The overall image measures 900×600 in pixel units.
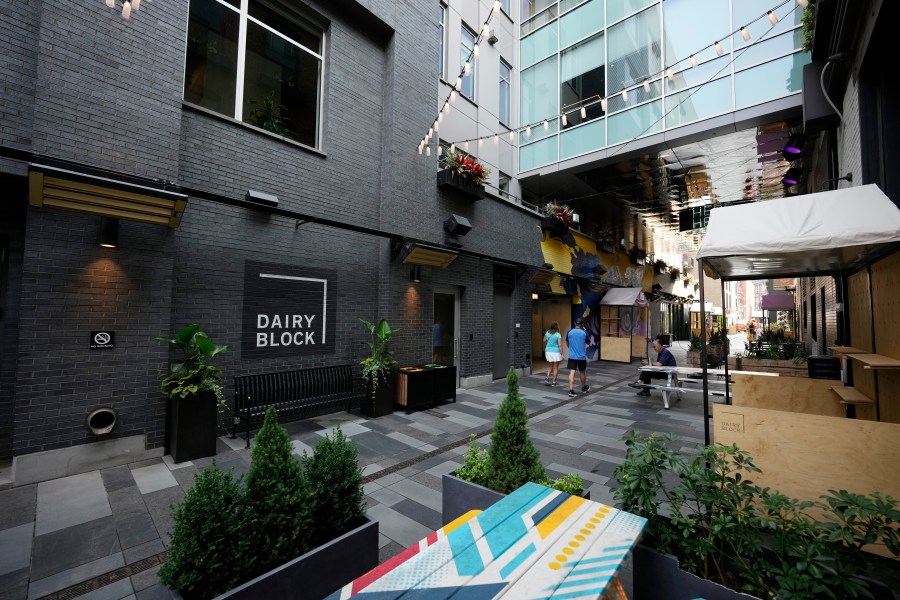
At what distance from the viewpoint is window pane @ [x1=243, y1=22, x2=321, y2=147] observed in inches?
282

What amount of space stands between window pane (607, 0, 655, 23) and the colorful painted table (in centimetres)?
1386

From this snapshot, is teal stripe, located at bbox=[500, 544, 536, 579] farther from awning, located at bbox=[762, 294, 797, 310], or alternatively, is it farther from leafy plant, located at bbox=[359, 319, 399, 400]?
awning, located at bbox=[762, 294, 797, 310]

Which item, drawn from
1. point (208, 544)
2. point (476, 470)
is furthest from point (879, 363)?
point (208, 544)

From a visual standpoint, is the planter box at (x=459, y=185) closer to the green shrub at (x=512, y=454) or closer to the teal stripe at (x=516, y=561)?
the green shrub at (x=512, y=454)

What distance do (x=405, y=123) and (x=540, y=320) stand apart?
11.4 metres

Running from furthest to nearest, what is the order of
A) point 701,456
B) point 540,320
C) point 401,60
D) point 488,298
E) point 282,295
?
point 540,320 < point 488,298 < point 401,60 < point 282,295 < point 701,456

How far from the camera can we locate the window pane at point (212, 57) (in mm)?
6410

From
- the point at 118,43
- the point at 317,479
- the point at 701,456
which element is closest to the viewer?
the point at 701,456

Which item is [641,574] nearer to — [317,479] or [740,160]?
[317,479]

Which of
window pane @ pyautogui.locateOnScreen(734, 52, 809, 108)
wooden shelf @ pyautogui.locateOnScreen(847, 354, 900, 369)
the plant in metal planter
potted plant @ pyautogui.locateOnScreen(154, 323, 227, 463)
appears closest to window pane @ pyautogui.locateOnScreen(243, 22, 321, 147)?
potted plant @ pyautogui.locateOnScreen(154, 323, 227, 463)

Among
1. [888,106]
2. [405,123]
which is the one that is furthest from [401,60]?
[888,106]

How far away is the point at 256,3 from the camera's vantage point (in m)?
7.22

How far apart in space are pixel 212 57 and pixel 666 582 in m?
9.26

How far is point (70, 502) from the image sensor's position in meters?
4.02
